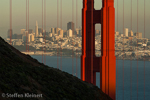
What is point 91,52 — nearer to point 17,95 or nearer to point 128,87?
point 17,95

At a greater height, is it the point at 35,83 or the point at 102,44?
the point at 102,44

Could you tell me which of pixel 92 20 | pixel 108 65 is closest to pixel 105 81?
pixel 108 65

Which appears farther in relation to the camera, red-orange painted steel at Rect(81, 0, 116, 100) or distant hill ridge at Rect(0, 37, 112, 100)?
red-orange painted steel at Rect(81, 0, 116, 100)

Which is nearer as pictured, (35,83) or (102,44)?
(35,83)

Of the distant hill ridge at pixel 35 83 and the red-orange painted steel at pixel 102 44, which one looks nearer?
the distant hill ridge at pixel 35 83
